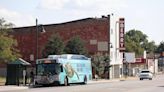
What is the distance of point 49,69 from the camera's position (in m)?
49.7

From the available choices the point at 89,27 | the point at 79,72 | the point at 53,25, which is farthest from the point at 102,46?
the point at 79,72

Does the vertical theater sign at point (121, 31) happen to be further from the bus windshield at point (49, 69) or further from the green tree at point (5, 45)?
the bus windshield at point (49, 69)

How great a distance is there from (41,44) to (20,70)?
4919 cm

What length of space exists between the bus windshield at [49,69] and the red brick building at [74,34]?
42.8 meters

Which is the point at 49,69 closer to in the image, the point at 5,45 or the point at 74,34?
the point at 5,45

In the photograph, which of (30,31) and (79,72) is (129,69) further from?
(79,72)

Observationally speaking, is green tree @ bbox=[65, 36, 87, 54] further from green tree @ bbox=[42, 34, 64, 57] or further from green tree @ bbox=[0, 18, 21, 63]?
green tree @ bbox=[0, 18, 21, 63]

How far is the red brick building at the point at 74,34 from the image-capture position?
93500 mm

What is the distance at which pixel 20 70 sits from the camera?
4822 cm

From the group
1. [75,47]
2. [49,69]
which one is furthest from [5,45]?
[75,47]

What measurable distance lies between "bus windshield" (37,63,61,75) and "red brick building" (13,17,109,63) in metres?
42.8

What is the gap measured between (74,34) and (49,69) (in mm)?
46139

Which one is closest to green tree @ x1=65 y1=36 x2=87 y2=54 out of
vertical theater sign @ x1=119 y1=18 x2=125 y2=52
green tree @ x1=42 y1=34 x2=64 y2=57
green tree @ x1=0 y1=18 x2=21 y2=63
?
green tree @ x1=42 y1=34 x2=64 y2=57

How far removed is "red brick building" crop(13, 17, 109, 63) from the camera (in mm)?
93500
